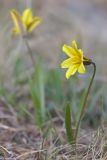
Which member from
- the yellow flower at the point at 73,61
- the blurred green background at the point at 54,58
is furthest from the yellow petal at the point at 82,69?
the blurred green background at the point at 54,58

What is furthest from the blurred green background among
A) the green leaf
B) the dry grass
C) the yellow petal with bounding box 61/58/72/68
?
the yellow petal with bounding box 61/58/72/68

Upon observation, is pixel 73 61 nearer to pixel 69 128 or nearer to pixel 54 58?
pixel 69 128

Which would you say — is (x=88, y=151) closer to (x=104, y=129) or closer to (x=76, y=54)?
(x=104, y=129)

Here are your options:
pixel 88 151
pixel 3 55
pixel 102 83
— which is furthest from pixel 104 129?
pixel 3 55

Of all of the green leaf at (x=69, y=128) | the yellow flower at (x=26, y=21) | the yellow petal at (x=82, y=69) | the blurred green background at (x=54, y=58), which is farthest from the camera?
the blurred green background at (x=54, y=58)

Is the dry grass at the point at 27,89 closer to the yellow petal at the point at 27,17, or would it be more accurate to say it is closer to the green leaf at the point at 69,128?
the green leaf at the point at 69,128

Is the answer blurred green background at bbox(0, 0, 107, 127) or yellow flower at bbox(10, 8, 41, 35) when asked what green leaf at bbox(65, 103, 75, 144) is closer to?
blurred green background at bbox(0, 0, 107, 127)

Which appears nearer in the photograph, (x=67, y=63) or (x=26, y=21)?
(x=67, y=63)

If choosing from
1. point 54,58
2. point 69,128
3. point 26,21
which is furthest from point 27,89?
point 69,128

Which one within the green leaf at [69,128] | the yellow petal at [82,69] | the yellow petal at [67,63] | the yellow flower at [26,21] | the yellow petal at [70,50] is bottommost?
the green leaf at [69,128]

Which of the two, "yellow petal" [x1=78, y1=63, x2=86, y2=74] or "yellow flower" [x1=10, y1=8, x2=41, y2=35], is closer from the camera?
"yellow petal" [x1=78, y1=63, x2=86, y2=74]

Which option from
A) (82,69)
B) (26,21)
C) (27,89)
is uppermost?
(26,21)

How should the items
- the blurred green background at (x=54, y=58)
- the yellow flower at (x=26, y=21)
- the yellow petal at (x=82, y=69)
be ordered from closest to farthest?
1. the yellow petal at (x=82, y=69)
2. the yellow flower at (x=26, y=21)
3. the blurred green background at (x=54, y=58)
